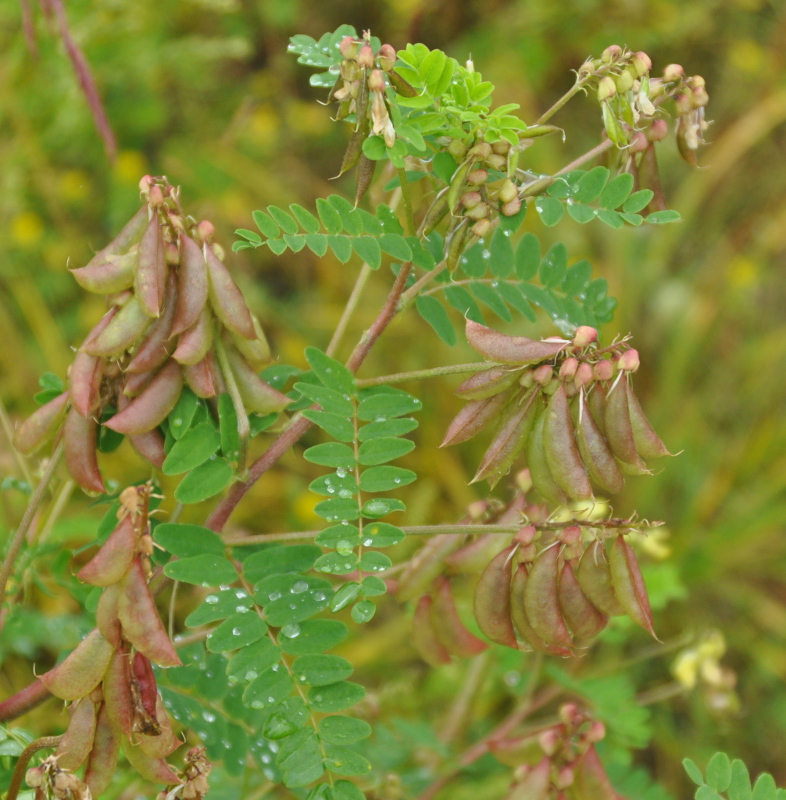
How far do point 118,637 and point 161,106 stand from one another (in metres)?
2.71

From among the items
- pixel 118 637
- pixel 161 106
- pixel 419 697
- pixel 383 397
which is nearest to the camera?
pixel 118 637

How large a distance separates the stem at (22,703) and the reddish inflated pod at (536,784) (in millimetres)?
570

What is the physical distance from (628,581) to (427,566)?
0.30m

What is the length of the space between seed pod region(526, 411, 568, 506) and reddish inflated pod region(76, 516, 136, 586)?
40cm

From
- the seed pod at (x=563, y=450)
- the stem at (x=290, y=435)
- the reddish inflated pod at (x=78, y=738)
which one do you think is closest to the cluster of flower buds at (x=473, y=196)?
the stem at (x=290, y=435)

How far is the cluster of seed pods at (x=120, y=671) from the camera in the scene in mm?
766

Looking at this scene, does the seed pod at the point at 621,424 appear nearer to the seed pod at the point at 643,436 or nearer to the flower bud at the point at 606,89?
the seed pod at the point at 643,436

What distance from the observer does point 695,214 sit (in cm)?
344

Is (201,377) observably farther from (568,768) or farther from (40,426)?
(568,768)

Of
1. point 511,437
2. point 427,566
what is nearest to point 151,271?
point 511,437

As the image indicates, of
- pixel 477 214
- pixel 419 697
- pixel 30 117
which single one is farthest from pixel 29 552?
pixel 30 117

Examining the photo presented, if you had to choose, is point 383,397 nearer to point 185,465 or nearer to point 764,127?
point 185,465

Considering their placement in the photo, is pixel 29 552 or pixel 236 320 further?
pixel 29 552

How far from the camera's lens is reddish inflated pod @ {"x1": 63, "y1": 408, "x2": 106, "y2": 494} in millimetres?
918
